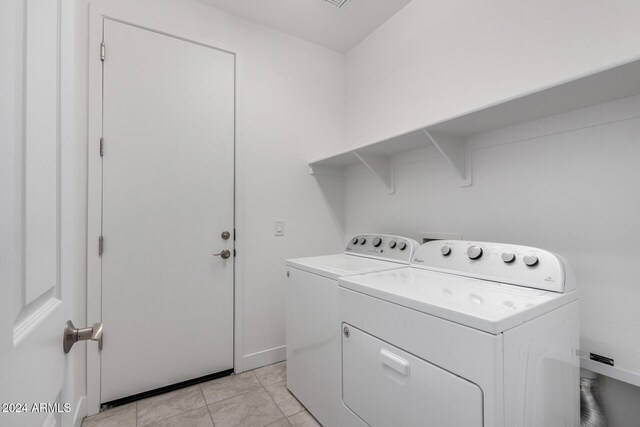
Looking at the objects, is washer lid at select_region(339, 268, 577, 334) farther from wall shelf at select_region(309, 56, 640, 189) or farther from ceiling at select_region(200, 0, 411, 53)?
ceiling at select_region(200, 0, 411, 53)

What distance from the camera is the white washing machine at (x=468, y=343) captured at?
0.78 meters

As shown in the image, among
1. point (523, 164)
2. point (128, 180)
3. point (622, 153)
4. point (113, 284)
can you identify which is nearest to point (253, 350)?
point (113, 284)

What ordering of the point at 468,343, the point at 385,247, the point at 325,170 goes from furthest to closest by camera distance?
the point at 325,170 → the point at 385,247 → the point at 468,343

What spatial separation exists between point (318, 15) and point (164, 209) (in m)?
1.79

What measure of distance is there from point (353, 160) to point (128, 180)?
62.2 inches

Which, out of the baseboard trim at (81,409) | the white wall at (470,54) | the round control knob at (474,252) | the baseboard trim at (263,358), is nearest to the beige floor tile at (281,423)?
the baseboard trim at (263,358)

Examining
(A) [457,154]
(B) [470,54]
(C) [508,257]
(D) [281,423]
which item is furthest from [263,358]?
(B) [470,54]

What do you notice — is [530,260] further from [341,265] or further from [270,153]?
[270,153]

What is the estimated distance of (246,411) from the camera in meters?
1.66

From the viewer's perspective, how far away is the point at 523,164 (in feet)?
4.55

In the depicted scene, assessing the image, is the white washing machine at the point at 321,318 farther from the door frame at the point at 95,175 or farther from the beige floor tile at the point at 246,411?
the door frame at the point at 95,175

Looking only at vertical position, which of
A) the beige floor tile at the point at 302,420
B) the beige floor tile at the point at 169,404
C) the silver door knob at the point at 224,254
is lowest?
the beige floor tile at the point at 169,404

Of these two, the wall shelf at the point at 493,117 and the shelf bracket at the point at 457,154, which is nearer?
the wall shelf at the point at 493,117

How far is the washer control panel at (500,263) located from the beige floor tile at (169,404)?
5.15 feet
